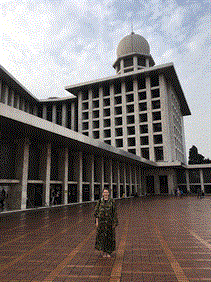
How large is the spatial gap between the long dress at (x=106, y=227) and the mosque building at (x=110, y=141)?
11126mm

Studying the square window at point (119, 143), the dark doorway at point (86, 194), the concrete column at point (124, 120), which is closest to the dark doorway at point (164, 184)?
the concrete column at point (124, 120)

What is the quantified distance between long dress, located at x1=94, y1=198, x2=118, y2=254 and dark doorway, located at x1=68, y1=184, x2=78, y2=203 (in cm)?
1896

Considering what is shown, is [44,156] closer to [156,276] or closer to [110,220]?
[110,220]

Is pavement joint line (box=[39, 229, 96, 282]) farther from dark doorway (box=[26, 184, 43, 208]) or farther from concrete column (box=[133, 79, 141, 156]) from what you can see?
concrete column (box=[133, 79, 141, 156])

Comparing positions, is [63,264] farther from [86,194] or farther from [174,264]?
[86,194]

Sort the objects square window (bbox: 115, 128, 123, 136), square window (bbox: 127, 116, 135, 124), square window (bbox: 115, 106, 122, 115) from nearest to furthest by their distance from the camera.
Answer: square window (bbox: 127, 116, 135, 124)
square window (bbox: 115, 128, 123, 136)
square window (bbox: 115, 106, 122, 115)

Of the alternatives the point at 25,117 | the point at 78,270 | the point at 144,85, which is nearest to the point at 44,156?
the point at 25,117

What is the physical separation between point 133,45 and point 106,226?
188 ft

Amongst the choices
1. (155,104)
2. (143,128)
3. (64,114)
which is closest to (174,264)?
(143,128)

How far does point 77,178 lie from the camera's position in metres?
24.5

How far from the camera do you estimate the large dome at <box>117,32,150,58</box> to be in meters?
56.6

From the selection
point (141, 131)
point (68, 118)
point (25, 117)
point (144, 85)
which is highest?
point (144, 85)

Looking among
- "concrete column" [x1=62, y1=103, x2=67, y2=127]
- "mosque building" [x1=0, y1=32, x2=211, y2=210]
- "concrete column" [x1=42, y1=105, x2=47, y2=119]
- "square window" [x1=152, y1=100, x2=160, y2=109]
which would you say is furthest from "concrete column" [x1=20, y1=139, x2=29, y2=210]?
"concrete column" [x1=42, y1=105, x2=47, y2=119]

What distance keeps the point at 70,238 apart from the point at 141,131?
4190 cm
